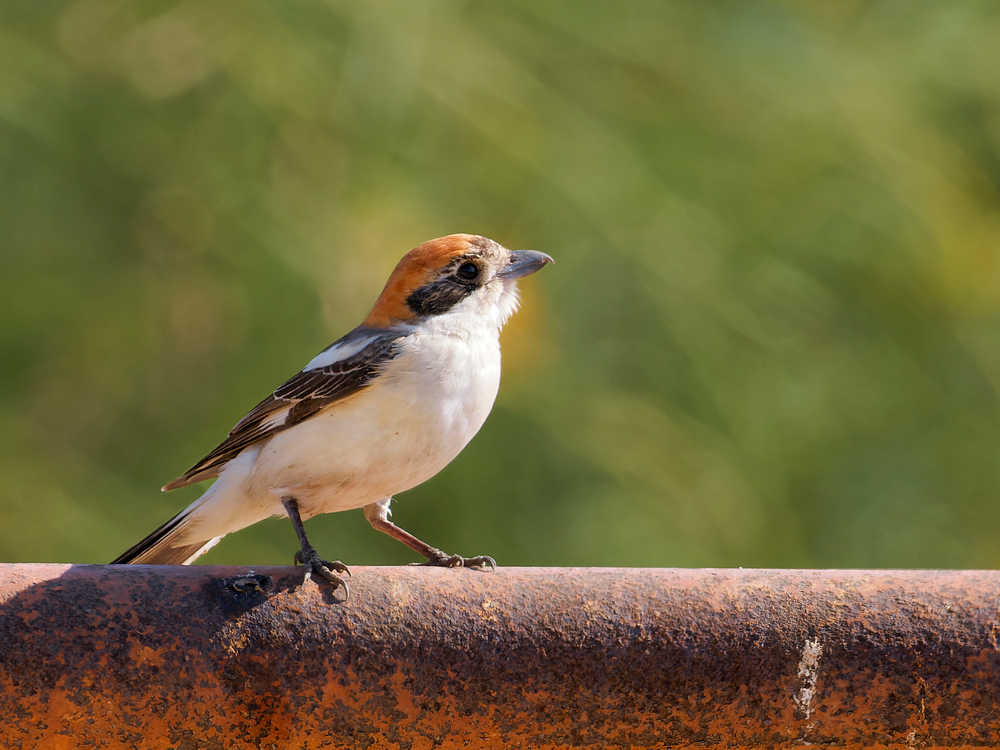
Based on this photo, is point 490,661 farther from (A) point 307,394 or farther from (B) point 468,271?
(B) point 468,271

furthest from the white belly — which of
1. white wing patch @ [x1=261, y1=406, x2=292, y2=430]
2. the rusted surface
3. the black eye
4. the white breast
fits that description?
the rusted surface

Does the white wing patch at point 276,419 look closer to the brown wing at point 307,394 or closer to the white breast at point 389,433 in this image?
the brown wing at point 307,394

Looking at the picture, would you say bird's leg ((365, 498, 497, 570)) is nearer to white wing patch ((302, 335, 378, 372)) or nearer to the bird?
the bird

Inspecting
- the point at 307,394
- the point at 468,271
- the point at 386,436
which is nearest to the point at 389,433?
the point at 386,436

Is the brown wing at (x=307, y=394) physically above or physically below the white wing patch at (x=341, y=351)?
below

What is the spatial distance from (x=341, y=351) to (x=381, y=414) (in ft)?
1.53

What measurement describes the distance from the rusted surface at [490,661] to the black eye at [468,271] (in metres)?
1.60

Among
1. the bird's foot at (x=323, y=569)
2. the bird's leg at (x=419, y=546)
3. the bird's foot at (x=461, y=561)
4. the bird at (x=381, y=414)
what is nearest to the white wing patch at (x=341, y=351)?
the bird at (x=381, y=414)

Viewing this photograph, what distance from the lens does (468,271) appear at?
353 cm

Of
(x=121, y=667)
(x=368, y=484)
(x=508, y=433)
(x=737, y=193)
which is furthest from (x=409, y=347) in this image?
(x=737, y=193)

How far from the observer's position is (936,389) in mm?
6348

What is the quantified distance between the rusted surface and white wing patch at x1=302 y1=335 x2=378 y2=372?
1.38m

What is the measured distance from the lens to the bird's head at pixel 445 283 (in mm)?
3482

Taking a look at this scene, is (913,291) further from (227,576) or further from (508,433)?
(227,576)
